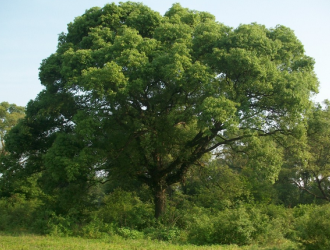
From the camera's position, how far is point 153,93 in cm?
1503

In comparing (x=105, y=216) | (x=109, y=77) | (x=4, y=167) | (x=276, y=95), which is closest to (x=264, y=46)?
(x=276, y=95)

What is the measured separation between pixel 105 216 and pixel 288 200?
17.5 m

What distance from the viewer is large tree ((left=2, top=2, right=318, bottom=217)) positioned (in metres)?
13.0

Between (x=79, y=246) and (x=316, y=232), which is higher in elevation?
(x=316, y=232)

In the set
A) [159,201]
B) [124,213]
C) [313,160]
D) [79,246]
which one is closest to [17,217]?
[124,213]

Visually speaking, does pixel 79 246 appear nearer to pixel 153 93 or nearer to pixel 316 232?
pixel 316 232

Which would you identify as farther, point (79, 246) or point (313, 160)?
point (313, 160)

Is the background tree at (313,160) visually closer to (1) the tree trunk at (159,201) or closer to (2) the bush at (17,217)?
(1) the tree trunk at (159,201)

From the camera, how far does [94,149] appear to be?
14312 mm

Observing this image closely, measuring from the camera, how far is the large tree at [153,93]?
12961 millimetres

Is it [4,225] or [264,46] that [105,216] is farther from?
[264,46]

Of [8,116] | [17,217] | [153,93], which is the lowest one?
[17,217]

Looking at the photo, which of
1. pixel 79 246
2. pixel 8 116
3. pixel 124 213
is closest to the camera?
pixel 79 246

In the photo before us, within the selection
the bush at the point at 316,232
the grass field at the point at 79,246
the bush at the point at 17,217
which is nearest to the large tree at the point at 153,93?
the bush at the point at 17,217
